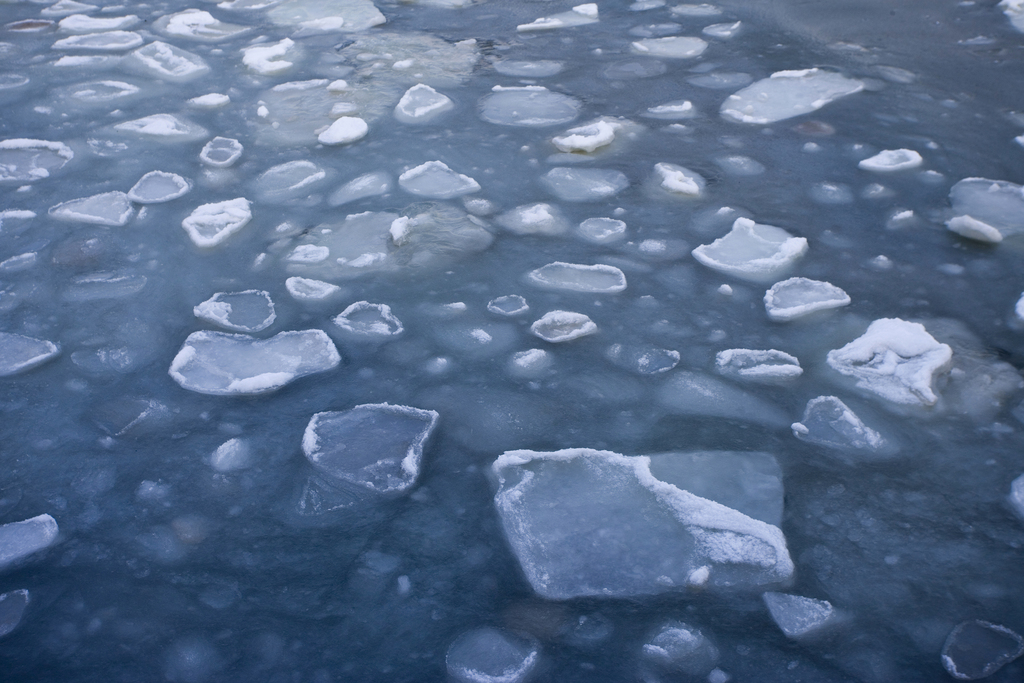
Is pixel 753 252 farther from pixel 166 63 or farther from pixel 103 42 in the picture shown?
pixel 103 42

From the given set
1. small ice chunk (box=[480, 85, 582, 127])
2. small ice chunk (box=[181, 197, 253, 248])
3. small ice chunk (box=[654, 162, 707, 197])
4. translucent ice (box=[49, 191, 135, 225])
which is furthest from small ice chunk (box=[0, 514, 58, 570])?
small ice chunk (box=[480, 85, 582, 127])

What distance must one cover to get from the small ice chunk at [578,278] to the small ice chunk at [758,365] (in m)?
0.27

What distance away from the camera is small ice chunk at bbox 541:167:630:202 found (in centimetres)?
177

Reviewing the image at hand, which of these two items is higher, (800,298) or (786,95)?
(786,95)

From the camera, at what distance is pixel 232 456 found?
1.12m

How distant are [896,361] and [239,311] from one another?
121 cm

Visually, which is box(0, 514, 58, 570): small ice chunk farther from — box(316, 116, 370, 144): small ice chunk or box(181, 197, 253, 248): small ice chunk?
box(316, 116, 370, 144): small ice chunk

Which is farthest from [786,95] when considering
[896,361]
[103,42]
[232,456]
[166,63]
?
[103,42]

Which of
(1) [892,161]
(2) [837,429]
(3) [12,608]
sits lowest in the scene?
(3) [12,608]

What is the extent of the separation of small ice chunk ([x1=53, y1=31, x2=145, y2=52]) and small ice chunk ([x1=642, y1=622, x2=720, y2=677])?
285 centimetres

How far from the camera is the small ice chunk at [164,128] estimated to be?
6.86 feet

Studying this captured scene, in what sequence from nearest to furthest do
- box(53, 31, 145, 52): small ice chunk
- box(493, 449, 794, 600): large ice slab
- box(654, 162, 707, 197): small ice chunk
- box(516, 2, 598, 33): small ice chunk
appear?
box(493, 449, 794, 600): large ice slab → box(654, 162, 707, 197): small ice chunk → box(53, 31, 145, 52): small ice chunk → box(516, 2, 598, 33): small ice chunk

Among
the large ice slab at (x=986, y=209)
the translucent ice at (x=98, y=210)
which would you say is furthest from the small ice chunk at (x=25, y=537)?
the large ice slab at (x=986, y=209)

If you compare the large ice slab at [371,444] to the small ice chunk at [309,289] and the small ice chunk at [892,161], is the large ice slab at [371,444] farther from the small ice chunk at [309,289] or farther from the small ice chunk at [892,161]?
the small ice chunk at [892,161]
